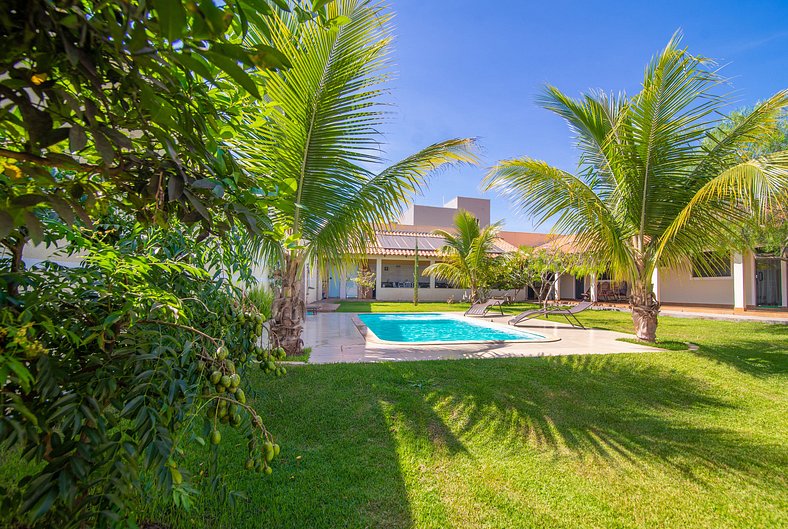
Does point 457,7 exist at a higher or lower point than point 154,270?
higher

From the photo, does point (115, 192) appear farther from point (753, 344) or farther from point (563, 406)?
point (753, 344)

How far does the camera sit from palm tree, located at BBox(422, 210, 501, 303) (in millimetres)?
19125

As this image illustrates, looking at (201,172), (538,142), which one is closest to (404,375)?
(201,172)

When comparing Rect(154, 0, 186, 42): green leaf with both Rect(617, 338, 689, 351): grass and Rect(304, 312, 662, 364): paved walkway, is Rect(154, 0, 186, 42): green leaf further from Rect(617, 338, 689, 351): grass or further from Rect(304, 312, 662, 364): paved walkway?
Rect(617, 338, 689, 351): grass

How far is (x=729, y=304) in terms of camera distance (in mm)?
20125

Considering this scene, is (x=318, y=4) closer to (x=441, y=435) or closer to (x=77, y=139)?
(x=77, y=139)

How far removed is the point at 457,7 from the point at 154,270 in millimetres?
7802

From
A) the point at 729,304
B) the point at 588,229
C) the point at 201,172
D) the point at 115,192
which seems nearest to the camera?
the point at 201,172

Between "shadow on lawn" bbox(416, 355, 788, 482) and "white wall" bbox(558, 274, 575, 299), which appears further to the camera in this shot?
"white wall" bbox(558, 274, 575, 299)

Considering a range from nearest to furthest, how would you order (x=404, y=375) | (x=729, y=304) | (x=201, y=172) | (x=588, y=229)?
(x=201, y=172) < (x=404, y=375) < (x=588, y=229) < (x=729, y=304)

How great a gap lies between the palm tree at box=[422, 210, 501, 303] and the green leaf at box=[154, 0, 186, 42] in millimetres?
18553

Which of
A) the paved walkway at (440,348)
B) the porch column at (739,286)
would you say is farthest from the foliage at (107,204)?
the porch column at (739,286)

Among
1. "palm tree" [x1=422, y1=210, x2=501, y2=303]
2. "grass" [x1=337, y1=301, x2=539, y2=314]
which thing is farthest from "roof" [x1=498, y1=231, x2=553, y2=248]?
"palm tree" [x1=422, y1=210, x2=501, y2=303]

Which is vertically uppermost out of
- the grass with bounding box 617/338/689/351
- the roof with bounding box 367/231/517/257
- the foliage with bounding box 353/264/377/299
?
the roof with bounding box 367/231/517/257
